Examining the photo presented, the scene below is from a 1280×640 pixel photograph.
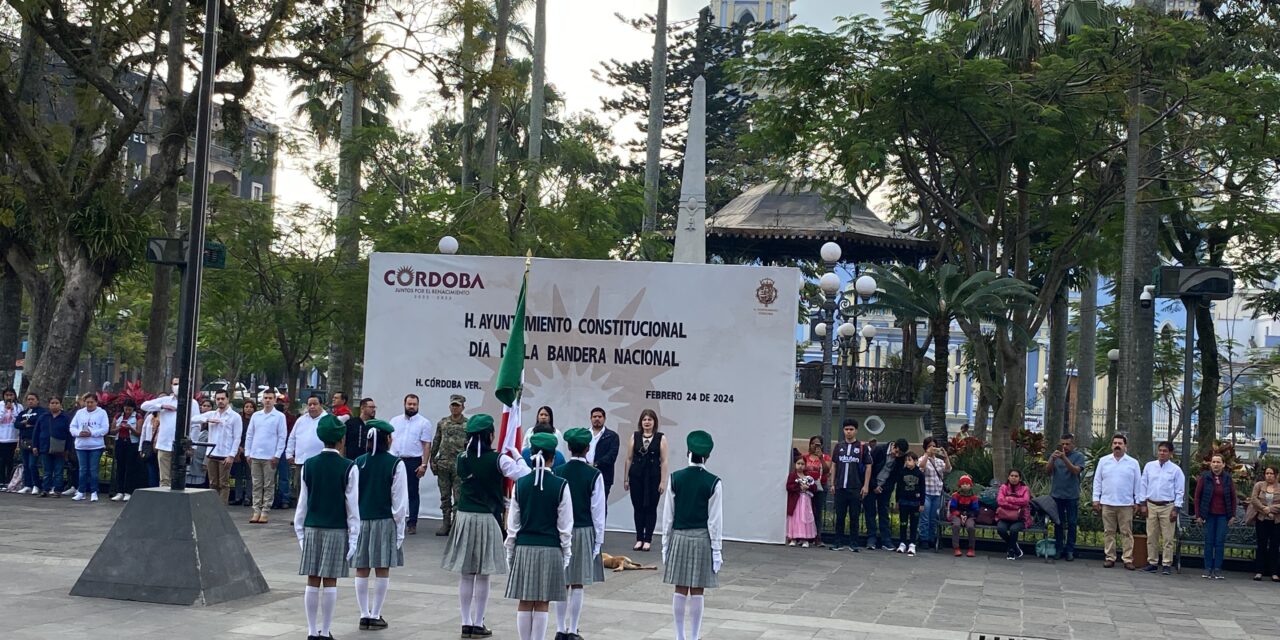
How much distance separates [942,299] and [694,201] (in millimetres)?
4898

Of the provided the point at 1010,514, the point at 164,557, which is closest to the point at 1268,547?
the point at 1010,514

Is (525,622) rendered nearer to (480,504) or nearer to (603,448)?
(480,504)

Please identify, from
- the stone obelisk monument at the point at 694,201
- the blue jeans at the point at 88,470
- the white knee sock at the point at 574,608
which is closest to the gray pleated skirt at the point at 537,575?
the white knee sock at the point at 574,608

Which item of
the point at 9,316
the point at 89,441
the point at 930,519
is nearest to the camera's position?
the point at 930,519

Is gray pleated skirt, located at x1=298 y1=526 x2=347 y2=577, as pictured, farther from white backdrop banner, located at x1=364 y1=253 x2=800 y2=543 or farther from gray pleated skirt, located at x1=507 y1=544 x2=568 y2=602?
white backdrop banner, located at x1=364 y1=253 x2=800 y2=543

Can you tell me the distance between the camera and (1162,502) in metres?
16.9

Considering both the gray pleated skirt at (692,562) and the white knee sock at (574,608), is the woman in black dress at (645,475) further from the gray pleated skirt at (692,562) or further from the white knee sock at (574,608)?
the gray pleated skirt at (692,562)

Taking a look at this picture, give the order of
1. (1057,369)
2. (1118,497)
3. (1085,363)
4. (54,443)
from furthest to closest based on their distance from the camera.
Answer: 1. (1085,363)
2. (1057,369)
3. (54,443)
4. (1118,497)

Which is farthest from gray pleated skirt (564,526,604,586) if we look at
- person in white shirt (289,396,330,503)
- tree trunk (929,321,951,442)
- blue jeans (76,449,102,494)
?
tree trunk (929,321,951,442)

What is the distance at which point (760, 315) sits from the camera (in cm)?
1695

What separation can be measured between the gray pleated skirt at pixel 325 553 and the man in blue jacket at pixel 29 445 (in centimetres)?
1279

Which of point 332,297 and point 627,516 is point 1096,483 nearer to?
point 627,516

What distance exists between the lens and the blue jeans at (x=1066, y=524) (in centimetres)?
1775

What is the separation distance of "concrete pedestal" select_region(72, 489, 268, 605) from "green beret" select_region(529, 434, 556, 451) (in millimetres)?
3721
